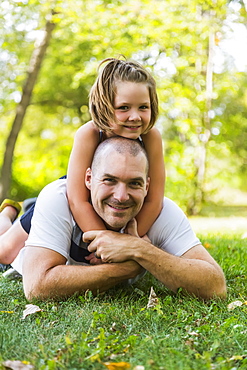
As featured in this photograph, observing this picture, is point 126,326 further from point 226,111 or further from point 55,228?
point 226,111

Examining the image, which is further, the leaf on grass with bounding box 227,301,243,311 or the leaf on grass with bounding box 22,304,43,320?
the leaf on grass with bounding box 227,301,243,311

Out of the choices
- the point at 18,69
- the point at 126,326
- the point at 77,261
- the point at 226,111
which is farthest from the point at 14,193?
the point at 126,326

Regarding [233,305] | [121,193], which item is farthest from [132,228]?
[233,305]

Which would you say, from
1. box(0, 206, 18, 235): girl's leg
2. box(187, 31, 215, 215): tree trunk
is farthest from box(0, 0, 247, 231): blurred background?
box(0, 206, 18, 235): girl's leg

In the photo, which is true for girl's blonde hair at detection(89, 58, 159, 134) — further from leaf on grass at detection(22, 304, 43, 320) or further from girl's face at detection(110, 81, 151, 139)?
leaf on grass at detection(22, 304, 43, 320)

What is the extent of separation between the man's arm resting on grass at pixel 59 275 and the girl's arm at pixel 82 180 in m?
0.32

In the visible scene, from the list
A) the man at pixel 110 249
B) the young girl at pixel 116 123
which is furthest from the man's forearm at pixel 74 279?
the young girl at pixel 116 123

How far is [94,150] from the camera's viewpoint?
3.50m

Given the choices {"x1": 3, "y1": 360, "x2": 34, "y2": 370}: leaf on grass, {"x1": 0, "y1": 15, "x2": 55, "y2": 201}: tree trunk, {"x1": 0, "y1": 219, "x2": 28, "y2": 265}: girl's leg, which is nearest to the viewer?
{"x1": 3, "y1": 360, "x2": 34, "y2": 370}: leaf on grass

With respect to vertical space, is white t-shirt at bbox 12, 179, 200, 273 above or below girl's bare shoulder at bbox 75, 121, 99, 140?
below

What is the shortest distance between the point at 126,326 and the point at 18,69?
16000 mm

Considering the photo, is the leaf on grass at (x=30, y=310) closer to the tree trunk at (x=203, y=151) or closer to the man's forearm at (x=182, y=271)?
the man's forearm at (x=182, y=271)

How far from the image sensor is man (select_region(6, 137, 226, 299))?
3176 millimetres

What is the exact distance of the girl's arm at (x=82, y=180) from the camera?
11.0 feet
